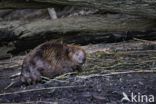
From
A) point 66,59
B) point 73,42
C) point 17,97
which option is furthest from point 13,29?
point 17,97

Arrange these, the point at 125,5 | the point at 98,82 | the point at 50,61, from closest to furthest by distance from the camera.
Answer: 1. the point at 98,82
2. the point at 50,61
3. the point at 125,5

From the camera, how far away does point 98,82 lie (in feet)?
15.4

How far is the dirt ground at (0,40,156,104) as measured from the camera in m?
4.33

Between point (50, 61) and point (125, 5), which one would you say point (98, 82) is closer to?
point (50, 61)

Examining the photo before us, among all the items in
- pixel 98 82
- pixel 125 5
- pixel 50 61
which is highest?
pixel 125 5

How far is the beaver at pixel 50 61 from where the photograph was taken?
4867 mm

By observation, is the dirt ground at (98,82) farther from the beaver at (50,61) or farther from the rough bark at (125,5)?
the rough bark at (125,5)

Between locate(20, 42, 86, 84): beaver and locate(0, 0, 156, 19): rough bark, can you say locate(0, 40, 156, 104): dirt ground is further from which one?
locate(0, 0, 156, 19): rough bark

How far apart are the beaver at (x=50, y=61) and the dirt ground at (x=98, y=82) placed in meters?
0.09

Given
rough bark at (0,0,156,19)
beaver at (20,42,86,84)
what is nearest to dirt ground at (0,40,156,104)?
beaver at (20,42,86,84)

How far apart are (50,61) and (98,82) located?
56 cm

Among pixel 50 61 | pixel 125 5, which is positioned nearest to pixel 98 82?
pixel 50 61

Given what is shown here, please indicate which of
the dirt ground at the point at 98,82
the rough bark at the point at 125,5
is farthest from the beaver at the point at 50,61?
the rough bark at the point at 125,5

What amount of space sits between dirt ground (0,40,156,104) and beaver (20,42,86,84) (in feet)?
0.28
